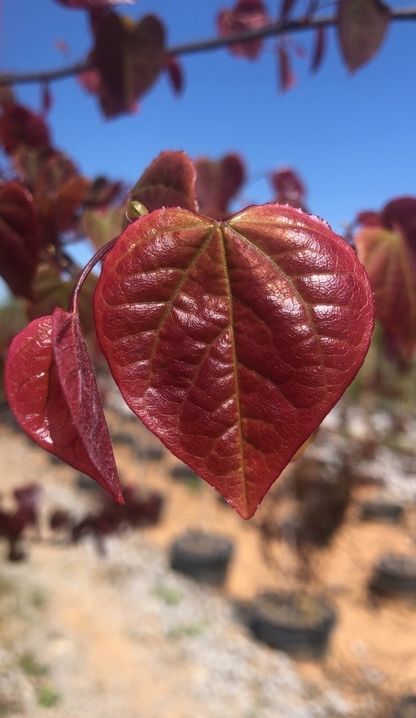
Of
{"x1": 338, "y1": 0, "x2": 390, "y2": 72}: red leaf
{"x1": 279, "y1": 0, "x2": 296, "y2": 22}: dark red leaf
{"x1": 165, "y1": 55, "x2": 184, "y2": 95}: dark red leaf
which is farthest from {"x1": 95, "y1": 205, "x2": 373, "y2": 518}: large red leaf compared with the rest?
{"x1": 165, "y1": 55, "x2": 184, "y2": 95}: dark red leaf

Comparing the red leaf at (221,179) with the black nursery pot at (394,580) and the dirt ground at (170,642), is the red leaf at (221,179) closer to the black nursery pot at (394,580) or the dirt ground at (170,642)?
the dirt ground at (170,642)

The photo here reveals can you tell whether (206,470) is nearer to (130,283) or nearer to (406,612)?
(130,283)

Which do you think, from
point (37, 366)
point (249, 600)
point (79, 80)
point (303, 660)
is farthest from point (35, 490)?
point (249, 600)

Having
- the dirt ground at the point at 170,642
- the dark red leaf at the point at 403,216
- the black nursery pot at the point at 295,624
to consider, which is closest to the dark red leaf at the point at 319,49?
the dark red leaf at the point at 403,216

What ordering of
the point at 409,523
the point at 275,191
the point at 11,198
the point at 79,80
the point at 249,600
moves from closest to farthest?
the point at 11,198 < the point at 275,191 < the point at 79,80 < the point at 249,600 < the point at 409,523

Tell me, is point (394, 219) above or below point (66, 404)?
above

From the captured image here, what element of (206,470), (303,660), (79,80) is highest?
(79,80)
